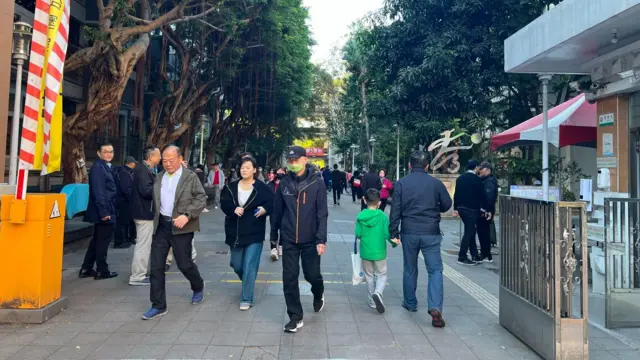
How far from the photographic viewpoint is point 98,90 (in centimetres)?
1077

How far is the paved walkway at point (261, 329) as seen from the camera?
4004 mm

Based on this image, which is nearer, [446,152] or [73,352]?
[73,352]

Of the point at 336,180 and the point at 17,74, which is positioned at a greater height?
the point at 17,74

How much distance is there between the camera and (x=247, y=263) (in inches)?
204

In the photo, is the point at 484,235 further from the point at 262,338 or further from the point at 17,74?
the point at 17,74

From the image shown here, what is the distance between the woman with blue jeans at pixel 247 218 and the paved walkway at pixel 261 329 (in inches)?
19.0

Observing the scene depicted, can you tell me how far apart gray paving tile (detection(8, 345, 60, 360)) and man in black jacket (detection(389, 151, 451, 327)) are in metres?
3.40

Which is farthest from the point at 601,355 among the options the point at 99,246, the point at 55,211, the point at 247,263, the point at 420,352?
the point at 99,246

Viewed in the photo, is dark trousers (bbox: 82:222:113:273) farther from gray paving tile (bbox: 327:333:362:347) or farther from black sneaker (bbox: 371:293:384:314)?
black sneaker (bbox: 371:293:384:314)

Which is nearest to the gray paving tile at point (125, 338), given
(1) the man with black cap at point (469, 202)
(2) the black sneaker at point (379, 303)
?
(2) the black sneaker at point (379, 303)

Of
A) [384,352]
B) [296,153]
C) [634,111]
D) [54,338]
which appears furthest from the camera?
[634,111]

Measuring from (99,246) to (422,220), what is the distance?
4484 millimetres

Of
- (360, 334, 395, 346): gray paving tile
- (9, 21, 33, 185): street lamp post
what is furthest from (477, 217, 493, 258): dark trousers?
(9, 21, 33, 185): street lamp post

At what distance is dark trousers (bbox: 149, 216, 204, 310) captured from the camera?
4836 millimetres
